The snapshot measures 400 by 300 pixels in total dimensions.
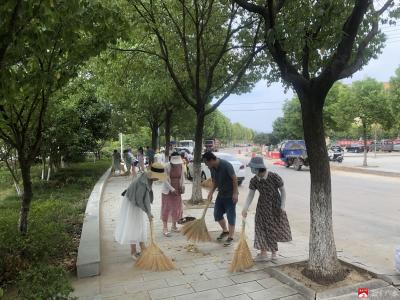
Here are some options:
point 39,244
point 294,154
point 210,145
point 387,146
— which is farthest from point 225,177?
point 387,146

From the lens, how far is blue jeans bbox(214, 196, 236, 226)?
22.8ft

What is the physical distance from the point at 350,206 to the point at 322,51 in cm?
591

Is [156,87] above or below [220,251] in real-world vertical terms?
above

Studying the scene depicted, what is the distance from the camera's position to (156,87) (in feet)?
43.4

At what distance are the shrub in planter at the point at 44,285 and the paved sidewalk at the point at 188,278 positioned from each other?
69 centimetres

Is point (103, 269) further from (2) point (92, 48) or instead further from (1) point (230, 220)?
(2) point (92, 48)

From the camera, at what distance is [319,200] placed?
5.13 metres

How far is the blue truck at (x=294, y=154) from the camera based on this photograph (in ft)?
76.6

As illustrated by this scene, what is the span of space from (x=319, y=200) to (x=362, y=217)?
5.01m

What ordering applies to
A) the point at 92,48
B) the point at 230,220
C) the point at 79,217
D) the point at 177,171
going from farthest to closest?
the point at 79,217, the point at 177,171, the point at 230,220, the point at 92,48

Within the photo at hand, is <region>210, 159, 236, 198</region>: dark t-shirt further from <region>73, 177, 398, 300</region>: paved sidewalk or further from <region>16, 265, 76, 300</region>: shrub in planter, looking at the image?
<region>16, 265, 76, 300</region>: shrub in planter

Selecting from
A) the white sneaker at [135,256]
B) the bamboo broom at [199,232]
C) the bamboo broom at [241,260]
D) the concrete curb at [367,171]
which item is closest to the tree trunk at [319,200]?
the bamboo broom at [241,260]

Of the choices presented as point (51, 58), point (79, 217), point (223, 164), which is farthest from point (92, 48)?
point (79, 217)

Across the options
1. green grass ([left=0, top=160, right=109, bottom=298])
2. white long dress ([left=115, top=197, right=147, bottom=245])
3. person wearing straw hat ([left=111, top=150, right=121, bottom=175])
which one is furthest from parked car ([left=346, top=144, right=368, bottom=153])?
white long dress ([left=115, top=197, right=147, bottom=245])
